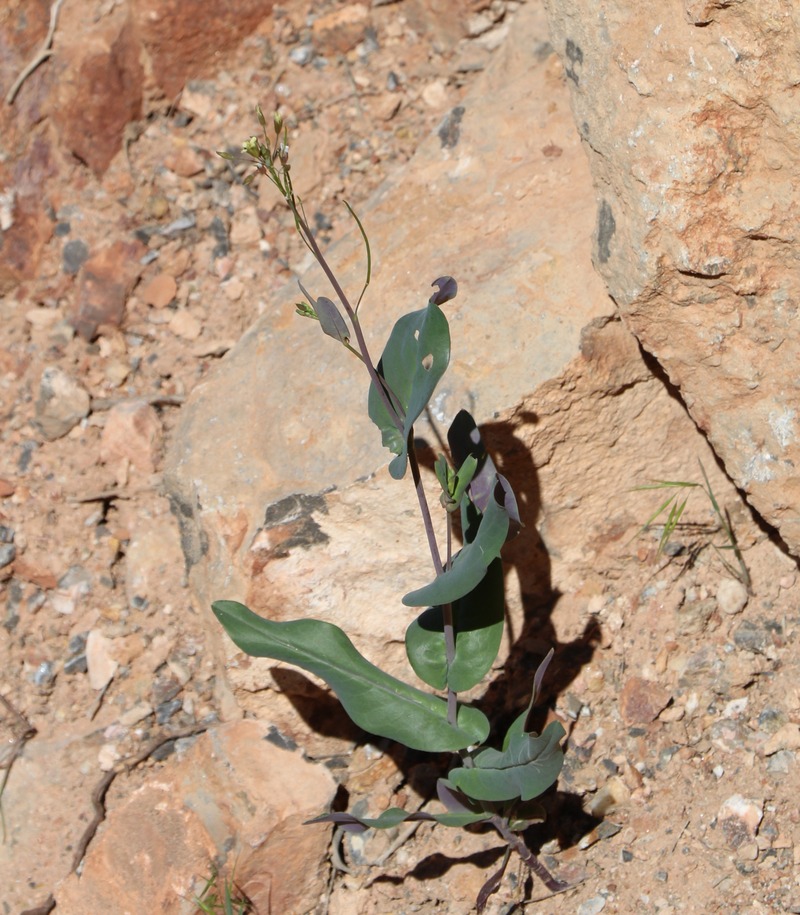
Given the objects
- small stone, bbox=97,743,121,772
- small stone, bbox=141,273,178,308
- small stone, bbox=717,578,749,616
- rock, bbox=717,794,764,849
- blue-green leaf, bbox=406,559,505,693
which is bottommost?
rock, bbox=717,794,764,849

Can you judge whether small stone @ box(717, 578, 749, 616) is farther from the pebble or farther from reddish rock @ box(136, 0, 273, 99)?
reddish rock @ box(136, 0, 273, 99)

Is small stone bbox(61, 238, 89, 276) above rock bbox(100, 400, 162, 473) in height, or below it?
above

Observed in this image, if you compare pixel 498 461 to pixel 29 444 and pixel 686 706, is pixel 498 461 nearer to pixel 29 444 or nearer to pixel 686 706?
pixel 686 706

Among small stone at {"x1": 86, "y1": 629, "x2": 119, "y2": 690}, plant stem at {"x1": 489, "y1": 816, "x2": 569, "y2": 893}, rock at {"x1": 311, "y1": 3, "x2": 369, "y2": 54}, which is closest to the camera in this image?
plant stem at {"x1": 489, "y1": 816, "x2": 569, "y2": 893}

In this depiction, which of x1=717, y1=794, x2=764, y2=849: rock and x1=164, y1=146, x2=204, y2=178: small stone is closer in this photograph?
x1=717, y1=794, x2=764, y2=849: rock

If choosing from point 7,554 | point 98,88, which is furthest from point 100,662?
point 98,88

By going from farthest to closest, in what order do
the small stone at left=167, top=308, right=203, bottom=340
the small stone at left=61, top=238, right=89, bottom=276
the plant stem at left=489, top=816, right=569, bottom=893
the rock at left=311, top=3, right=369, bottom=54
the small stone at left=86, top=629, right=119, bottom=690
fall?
the rock at left=311, top=3, right=369, bottom=54, the small stone at left=61, top=238, right=89, bottom=276, the small stone at left=167, top=308, right=203, bottom=340, the small stone at left=86, top=629, right=119, bottom=690, the plant stem at left=489, top=816, right=569, bottom=893

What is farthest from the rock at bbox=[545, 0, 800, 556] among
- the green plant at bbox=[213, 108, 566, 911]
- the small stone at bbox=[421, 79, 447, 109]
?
the small stone at bbox=[421, 79, 447, 109]

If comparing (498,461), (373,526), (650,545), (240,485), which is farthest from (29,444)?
(650,545)
